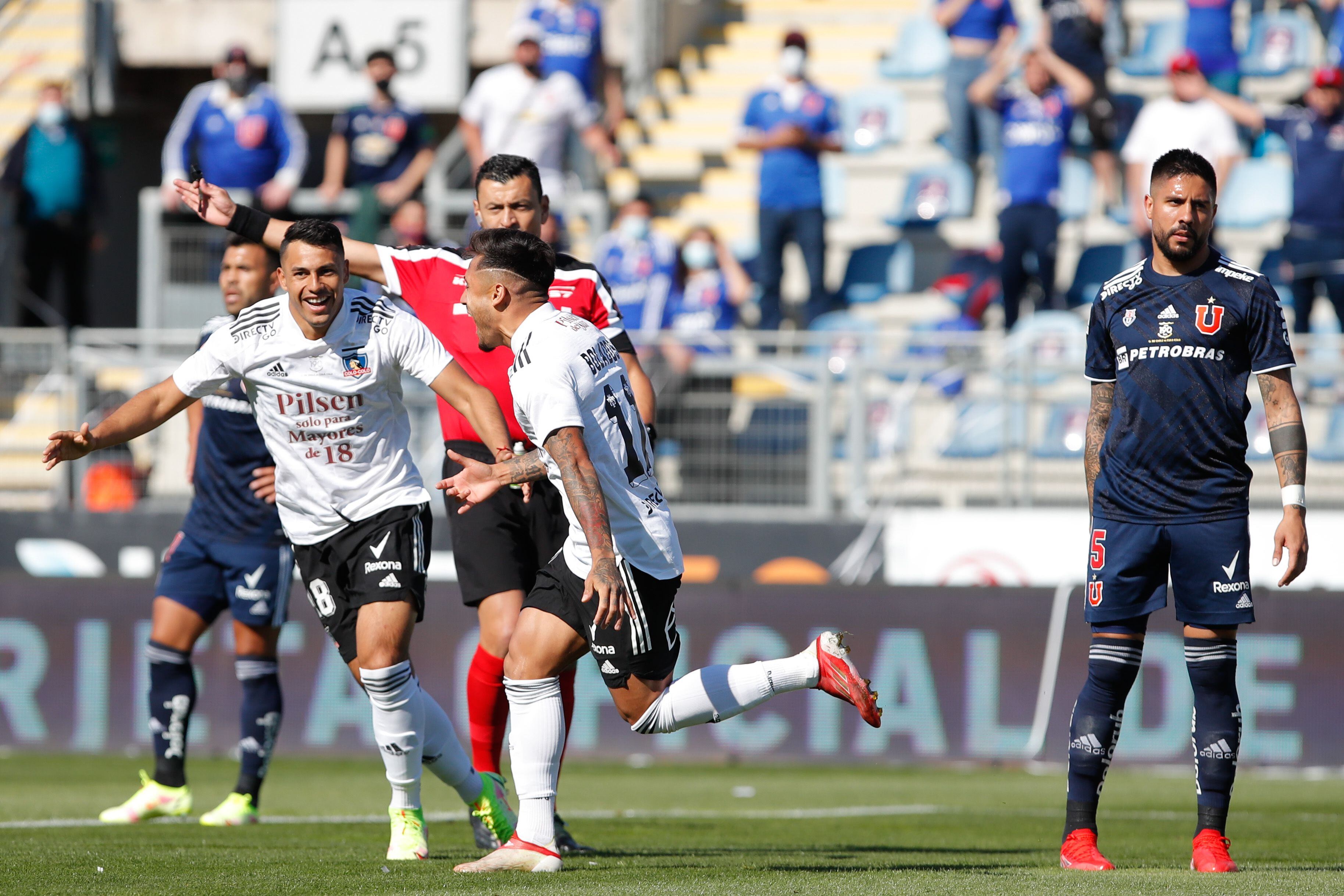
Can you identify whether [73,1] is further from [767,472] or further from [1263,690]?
[1263,690]

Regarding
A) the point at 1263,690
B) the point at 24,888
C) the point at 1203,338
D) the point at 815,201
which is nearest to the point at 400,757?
the point at 24,888

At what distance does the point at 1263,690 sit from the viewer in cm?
1170

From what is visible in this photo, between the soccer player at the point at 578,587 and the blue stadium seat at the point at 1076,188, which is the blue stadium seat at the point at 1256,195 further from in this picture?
the soccer player at the point at 578,587

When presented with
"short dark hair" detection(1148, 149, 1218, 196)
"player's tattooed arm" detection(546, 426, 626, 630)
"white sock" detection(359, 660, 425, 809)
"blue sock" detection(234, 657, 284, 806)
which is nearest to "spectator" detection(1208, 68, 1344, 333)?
"short dark hair" detection(1148, 149, 1218, 196)

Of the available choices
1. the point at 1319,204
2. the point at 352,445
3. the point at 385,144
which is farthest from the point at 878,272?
the point at 352,445

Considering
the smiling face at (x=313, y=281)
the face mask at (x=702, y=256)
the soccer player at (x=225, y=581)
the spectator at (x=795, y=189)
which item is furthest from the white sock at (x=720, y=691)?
the spectator at (x=795, y=189)

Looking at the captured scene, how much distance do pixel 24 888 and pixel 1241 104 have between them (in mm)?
13668

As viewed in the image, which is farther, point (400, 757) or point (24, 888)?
point (400, 757)

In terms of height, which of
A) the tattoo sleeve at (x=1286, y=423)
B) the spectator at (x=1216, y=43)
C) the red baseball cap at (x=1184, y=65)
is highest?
the spectator at (x=1216, y=43)

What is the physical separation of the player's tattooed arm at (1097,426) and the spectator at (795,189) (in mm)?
9568

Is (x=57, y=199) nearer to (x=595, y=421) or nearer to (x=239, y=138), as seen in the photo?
(x=239, y=138)

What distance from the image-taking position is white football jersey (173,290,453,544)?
22.0ft

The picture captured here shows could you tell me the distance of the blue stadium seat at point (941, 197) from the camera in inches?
692

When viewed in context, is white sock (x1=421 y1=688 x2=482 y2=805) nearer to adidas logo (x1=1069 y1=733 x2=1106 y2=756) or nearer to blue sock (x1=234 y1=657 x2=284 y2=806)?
blue sock (x1=234 y1=657 x2=284 y2=806)
